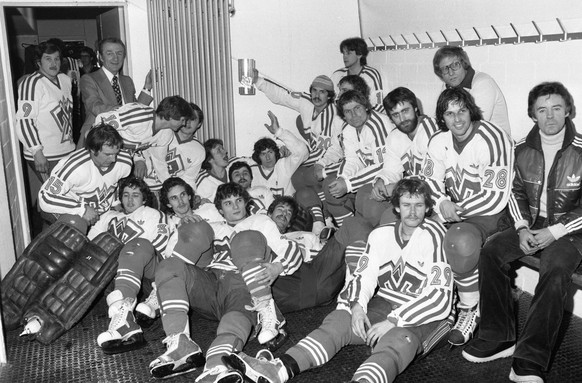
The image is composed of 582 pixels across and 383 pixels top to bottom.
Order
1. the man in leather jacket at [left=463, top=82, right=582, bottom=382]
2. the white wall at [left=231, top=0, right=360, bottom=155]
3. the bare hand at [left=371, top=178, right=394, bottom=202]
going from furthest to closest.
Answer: the white wall at [left=231, top=0, right=360, bottom=155], the bare hand at [left=371, top=178, right=394, bottom=202], the man in leather jacket at [left=463, top=82, right=582, bottom=382]

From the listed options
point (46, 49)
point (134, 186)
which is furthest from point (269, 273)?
point (46, 49)

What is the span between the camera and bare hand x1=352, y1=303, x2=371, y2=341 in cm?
278

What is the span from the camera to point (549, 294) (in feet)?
8.63

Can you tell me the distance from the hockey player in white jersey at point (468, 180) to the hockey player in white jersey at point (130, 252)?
1477 mm

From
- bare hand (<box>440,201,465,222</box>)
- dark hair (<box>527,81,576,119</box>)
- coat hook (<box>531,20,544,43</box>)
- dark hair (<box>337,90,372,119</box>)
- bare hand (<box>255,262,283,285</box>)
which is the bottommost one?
bare hand (<box>255,262,283,285</box>)

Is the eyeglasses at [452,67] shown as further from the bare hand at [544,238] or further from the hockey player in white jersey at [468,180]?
the bare hand at [544,238]

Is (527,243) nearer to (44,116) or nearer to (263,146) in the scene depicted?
(263,146)

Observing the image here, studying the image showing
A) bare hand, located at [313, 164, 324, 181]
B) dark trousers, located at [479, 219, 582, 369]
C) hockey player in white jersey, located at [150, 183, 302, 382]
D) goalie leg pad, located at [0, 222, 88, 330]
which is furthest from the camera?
bare hand, located at [313, 164, 324, 181]

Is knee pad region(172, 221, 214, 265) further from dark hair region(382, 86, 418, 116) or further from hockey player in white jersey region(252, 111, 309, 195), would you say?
hockey player in white jersey region(252, 111, 309, 195)

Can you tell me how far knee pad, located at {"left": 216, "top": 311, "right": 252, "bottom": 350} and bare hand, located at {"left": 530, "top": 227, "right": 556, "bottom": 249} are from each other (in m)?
1.31

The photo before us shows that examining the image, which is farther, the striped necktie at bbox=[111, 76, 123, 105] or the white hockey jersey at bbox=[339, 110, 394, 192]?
the striped necktie at bbox=[111, 76, 123, 105]

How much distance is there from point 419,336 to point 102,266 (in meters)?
1.70

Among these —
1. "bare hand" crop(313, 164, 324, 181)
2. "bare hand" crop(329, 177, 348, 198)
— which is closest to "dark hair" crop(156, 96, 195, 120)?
"bare hand" crop(313, 164, 324, 181)

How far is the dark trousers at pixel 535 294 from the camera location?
103 inches
